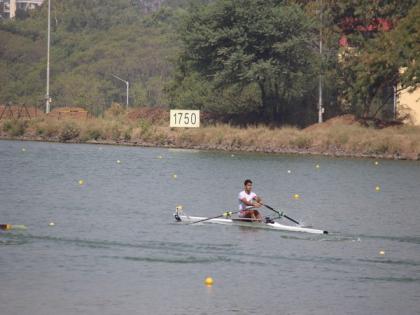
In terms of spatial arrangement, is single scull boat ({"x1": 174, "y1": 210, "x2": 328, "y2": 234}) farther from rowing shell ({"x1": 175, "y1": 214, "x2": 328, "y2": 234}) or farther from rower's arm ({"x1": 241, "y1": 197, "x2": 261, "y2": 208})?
rower's arm ({"x1": 241, "y1": 197, "x2": 261, "y2": 208})

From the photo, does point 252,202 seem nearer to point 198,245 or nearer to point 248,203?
point 248,203

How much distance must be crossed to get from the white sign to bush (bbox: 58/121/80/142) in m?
7.81

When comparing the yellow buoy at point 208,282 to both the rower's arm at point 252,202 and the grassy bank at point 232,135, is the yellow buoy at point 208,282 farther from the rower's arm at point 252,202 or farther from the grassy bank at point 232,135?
the grassy bank at point 232,135

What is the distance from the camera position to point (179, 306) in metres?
28.2

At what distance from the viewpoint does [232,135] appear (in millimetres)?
83875

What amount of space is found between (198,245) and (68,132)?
180ft

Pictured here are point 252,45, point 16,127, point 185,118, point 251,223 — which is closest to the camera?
point 251,223

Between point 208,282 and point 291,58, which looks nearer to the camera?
point 208,282

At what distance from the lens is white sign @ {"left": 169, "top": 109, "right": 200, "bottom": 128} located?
88562 mm

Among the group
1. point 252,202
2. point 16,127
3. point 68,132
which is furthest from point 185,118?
point 252,202

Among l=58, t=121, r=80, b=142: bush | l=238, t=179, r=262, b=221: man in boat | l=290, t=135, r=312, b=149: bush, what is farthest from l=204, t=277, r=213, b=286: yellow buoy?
l=58, t=121, r=80, b=142: bush

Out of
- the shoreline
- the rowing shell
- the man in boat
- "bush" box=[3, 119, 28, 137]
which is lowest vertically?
the rowing shell

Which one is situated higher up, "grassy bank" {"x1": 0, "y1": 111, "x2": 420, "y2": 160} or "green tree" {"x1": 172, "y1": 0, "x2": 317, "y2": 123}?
"green tree" {"x1": 172, "y1": 0, "x2": 317, "y2": 123}

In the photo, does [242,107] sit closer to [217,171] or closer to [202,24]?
[202,24]
